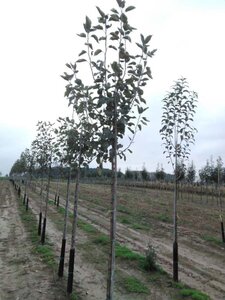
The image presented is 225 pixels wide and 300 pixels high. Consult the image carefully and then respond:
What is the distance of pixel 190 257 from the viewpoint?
1606cm

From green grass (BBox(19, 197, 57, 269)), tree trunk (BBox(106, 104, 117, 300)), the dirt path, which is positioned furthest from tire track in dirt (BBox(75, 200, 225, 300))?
tree trunk (BBox(106, 104, 117, 300))

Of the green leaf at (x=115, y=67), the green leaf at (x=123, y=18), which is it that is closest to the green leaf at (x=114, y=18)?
the green leaf at (x=123, y=18)

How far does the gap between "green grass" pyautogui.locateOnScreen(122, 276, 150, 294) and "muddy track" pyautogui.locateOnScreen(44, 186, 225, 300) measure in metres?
1.70

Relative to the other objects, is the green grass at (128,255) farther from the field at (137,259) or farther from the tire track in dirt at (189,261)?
the tire track in dirt at (189,261)

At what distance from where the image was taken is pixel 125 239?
19.5 m

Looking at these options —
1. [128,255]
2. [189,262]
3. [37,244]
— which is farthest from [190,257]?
[37,244]

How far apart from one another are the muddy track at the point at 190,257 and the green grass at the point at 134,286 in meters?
1.70

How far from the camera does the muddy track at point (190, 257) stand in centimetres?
1218

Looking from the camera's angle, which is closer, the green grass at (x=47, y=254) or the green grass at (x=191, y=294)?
the green grass at (x=191, y=294)

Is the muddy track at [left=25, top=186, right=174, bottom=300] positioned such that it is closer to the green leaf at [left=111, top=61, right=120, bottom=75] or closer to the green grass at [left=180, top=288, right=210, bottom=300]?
the green grass at [left=180, top=288, right=210, bottom=300]

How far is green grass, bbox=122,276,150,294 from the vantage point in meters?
10.9

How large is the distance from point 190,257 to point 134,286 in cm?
560

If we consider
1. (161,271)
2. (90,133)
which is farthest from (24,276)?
(90,133)

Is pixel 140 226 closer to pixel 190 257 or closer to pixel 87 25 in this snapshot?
pixel 190 257
